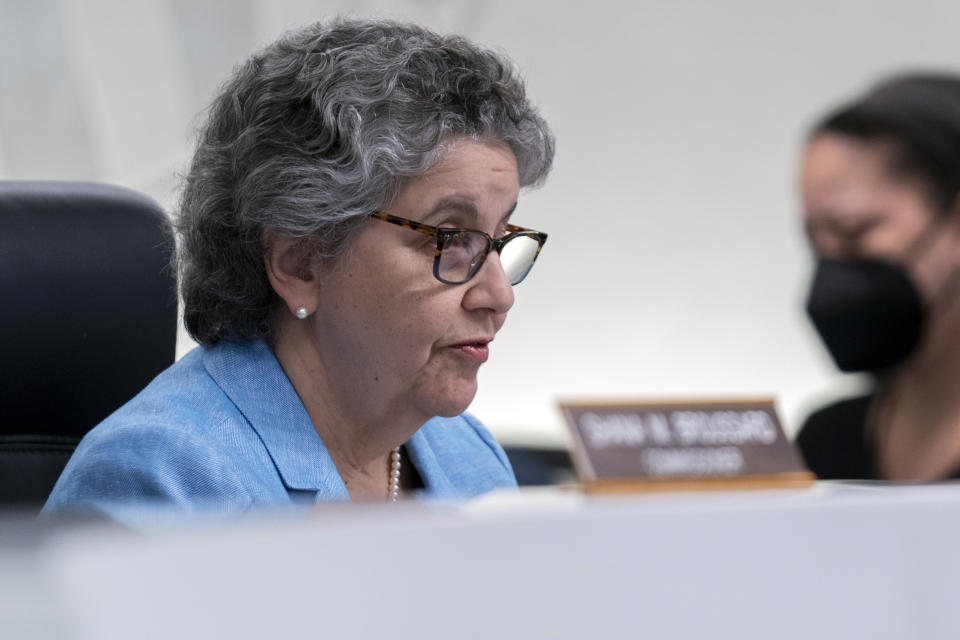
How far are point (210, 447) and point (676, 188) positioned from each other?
306cm

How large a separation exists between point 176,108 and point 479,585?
9.19ft

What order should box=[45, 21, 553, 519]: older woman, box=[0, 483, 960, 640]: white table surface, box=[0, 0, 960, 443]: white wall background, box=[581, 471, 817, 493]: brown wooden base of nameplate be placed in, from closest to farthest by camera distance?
box=[0, 483, 960, 640]: white table surface < box=[581, 471, 817, 493]: brown wooden base of nameplate < box=[45, 21, 553, 519]: older woman < box=[0, 0, 960, 443]: white wall background

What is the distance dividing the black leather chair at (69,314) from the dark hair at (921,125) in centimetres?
88

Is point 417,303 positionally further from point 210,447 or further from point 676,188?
point 676,188

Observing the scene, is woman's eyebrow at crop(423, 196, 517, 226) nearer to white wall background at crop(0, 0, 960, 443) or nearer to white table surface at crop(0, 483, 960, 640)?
white table surface at crop(0, 483, 960, 640)

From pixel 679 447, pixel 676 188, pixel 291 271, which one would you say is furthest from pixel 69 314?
pixel 676 188

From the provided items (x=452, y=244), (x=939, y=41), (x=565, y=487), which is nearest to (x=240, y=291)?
(x=452, y=244)

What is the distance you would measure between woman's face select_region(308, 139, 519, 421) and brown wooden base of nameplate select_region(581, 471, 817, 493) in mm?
675

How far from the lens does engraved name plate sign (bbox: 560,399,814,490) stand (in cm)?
47

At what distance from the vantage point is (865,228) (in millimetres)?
1426

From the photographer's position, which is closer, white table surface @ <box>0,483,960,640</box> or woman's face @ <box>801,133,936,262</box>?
white table surface @ <box>0,483,960,640</box>

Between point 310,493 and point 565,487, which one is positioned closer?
point 565,487

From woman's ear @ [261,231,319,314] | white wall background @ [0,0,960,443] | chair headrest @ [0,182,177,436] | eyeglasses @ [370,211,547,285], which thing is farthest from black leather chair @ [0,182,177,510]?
white wall background @ [0,0,960,443]

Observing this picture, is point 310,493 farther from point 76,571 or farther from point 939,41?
point 939,41
